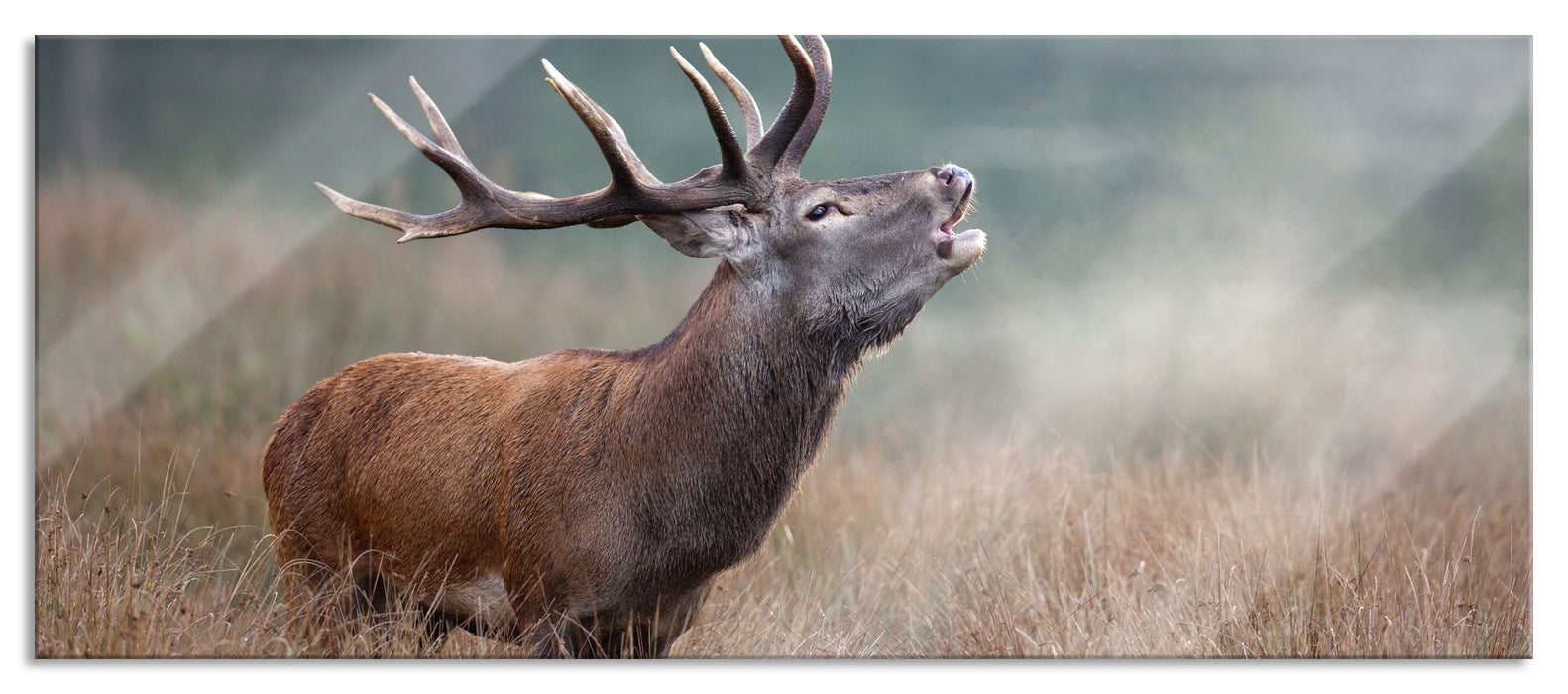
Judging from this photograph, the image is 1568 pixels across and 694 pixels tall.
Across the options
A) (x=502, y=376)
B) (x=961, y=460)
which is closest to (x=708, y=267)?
(x=961, y=460)

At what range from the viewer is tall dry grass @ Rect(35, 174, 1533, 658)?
3168 millimetres

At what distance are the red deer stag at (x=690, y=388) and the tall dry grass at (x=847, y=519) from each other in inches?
15.2

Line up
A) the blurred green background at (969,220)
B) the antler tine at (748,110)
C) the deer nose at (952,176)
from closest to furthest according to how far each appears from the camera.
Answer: the deer nose at (952,176) < the antler tine at (748,110) < the blurred green background at (969,220)

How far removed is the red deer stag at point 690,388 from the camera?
275cm

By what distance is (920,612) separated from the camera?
3695 mm

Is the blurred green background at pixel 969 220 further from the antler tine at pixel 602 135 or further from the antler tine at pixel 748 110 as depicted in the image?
the antler tine at pixel 602 135

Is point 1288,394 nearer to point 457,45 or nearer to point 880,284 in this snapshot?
point 880,284

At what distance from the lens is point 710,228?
280 cm

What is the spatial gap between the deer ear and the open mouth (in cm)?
46

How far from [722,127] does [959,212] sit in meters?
0.61

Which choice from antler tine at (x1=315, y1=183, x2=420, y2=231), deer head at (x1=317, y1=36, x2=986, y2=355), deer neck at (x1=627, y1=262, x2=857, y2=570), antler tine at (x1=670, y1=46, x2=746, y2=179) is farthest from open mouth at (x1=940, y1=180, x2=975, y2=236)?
antler tine at (x1=315, y1=183, x2=420, y2=231)

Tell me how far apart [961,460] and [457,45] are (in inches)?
86.8

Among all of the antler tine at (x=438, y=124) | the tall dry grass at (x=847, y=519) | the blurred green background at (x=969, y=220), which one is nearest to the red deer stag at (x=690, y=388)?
the antler tine at (x=438, y=124)
